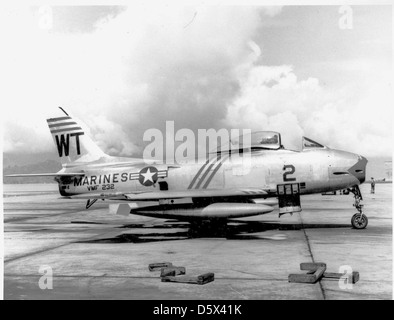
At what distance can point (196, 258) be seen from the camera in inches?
348

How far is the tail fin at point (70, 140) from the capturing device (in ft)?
48.8

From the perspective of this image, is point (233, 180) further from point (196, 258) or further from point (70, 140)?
point (70, 140)

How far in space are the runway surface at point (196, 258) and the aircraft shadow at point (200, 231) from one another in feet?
0.09

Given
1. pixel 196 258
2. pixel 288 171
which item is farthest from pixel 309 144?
pixel 196 258

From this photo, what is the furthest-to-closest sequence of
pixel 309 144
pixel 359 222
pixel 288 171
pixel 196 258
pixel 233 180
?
1. pixel 359 222
2. pixel 233 180
3. pixel 309 144
4. pixel 288 171
5. pixel 196 258

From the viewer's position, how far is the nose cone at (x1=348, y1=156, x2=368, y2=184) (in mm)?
12281

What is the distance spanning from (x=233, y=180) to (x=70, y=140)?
596cm

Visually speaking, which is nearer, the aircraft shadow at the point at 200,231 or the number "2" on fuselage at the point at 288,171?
the aircraft shadow at the point at 200,231

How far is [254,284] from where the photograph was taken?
6641mm

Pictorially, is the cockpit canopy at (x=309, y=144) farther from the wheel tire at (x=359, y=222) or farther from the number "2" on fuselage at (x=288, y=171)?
the wheel tire at (x=359, y=222)

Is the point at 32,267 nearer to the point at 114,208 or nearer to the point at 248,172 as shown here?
the point at 114,208

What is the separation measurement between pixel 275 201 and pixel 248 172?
4.92 ft

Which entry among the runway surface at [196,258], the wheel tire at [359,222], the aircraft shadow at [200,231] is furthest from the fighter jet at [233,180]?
the runway surface at [196,258]

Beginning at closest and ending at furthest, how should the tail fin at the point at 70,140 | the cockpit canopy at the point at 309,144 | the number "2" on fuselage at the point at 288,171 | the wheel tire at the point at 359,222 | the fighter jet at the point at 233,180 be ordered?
the fighter jet at the point at 233,180 → the number "2" on fuselage at the point at 288,171 → the cockpit canopy at the point at 309,144 → the wheel tire at the point at 359,222 → the tail fin at the point at 70,140
